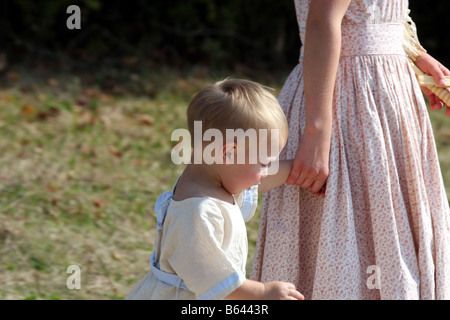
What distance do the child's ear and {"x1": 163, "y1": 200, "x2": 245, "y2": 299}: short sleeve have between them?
15cm

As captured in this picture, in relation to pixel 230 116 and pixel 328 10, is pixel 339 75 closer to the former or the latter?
pixel 328 10

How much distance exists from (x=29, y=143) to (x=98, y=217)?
1.20 m

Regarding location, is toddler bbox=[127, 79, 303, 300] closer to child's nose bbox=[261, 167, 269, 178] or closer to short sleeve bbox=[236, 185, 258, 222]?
child's nose bbox=[261, 167, 269, 178]

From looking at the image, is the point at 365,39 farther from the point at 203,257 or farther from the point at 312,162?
the point at 203,257

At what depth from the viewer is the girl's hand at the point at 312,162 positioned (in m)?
1.95

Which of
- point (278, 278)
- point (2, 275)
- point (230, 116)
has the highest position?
point (230, 116)

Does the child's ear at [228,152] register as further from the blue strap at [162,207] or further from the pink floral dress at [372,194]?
the pink floral dress at [372,194]

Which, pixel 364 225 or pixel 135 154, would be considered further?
pixel 135 154

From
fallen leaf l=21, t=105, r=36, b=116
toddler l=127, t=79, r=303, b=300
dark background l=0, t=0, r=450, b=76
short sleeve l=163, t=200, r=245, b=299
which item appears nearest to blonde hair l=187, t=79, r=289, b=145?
toddler l=127, t=79, r=303, b=300

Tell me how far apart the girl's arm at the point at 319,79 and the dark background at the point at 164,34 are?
14.8 feet

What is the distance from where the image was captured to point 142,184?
173 inches

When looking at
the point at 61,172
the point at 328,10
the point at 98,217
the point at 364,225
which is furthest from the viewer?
the point at 61,172

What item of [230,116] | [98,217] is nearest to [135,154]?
[98,217]

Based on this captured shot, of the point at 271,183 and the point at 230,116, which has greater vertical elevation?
the point at 230,116
